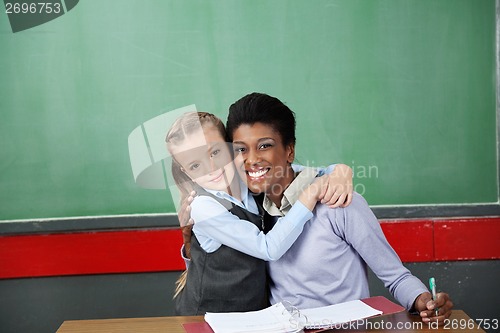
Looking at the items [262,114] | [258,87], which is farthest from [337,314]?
[258,87]

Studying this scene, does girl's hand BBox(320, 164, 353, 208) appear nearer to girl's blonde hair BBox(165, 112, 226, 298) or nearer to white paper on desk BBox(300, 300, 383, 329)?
white paper on desk BBox(300, 300, 383, 329)

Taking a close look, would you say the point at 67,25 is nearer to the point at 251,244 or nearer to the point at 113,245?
the point at 113,245

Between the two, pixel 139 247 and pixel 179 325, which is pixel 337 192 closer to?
pixel 179 325

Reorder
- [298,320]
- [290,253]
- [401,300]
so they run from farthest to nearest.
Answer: [290,253]
[401,300]
[298,320]

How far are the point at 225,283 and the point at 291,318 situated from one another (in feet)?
0.87

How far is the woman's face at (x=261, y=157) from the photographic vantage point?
5.38 feet

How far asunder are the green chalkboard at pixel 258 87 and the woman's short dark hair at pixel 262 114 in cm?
86

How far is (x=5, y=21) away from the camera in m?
2.46

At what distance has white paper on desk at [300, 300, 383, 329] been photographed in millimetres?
1278

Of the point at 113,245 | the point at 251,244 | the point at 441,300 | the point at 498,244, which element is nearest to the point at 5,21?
the point at 113,245

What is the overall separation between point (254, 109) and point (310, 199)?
32 cm

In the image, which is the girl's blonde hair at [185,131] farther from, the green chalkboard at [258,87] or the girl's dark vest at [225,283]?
the green chalkboard at [258,87]

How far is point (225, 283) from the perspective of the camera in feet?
5.03

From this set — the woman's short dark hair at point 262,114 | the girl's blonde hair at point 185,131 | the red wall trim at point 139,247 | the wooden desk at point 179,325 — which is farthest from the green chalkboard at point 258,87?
the wooden desk at point 179,325
